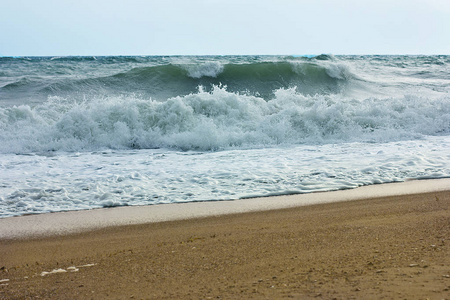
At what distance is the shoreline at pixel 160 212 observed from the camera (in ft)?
12.6

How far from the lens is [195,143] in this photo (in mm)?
8320

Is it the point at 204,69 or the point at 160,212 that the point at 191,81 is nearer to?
the point at 204,69

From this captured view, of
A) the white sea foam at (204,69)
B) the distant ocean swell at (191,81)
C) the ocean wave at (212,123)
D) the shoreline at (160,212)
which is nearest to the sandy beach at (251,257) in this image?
the shoreline at (160,212)

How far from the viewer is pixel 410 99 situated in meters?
11.2

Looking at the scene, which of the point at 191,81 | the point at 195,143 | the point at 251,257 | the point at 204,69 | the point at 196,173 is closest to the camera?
the point at 251,257

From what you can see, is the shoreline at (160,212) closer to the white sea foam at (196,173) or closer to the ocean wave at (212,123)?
the white sea foam at (196,173)

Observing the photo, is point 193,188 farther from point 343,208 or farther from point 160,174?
point 343,208

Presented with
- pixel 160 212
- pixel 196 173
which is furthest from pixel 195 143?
pixel 160 212

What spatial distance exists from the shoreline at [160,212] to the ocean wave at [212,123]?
3.68m

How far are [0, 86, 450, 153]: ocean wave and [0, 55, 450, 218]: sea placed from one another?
0.02 metres

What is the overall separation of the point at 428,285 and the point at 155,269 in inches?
60.0

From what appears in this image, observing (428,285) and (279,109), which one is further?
(279,109)

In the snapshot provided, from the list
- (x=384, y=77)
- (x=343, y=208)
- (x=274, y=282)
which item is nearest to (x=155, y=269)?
(x=274, y=282)

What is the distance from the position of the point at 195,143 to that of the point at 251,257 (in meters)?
5.68
